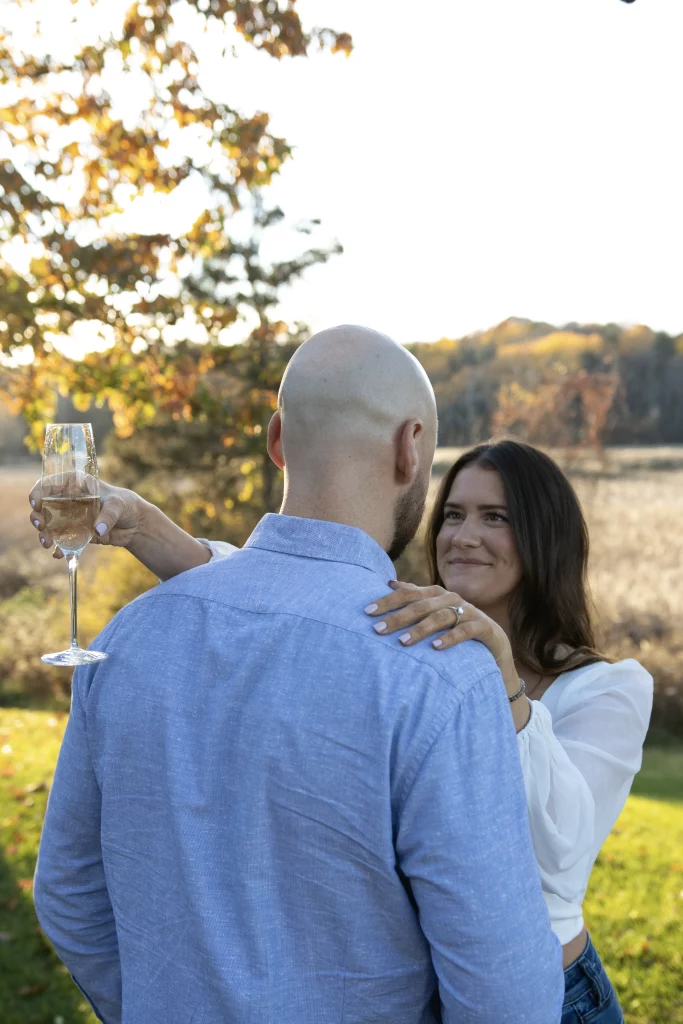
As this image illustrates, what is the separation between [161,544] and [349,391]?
846mm

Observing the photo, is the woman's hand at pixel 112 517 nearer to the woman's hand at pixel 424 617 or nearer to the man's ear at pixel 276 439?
the man's ear at pixel 276 439

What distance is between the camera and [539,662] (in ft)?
9.37

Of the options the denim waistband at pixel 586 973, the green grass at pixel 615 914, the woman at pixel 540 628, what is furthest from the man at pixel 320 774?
the green grass at pixel 615 914

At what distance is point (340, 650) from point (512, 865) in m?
0.41

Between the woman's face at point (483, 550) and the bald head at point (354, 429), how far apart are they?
1340 millimetres

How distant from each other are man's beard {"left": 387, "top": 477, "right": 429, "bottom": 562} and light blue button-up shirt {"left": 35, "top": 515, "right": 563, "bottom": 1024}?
7 centimetres

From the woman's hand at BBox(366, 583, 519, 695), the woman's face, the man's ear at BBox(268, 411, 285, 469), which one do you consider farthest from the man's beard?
the woman's face

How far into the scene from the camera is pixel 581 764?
7.86 feet

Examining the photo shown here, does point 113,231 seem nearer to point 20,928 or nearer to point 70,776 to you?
point 20,928

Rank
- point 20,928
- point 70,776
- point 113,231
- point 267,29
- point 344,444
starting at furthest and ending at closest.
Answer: point 113,231
point 267,29
point 20,928
point 70,776
point 344,444

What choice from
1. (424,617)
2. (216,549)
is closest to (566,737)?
(216,549)

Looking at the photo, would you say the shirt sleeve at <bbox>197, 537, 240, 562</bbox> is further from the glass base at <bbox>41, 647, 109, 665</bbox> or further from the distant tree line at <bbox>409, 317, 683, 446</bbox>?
the distant tree line at <bbox>409, 317, 683, 446</bbox>

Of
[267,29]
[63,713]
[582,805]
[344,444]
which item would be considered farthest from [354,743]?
[63,713]

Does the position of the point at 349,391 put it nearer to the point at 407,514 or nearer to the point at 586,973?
the point at 407,514
